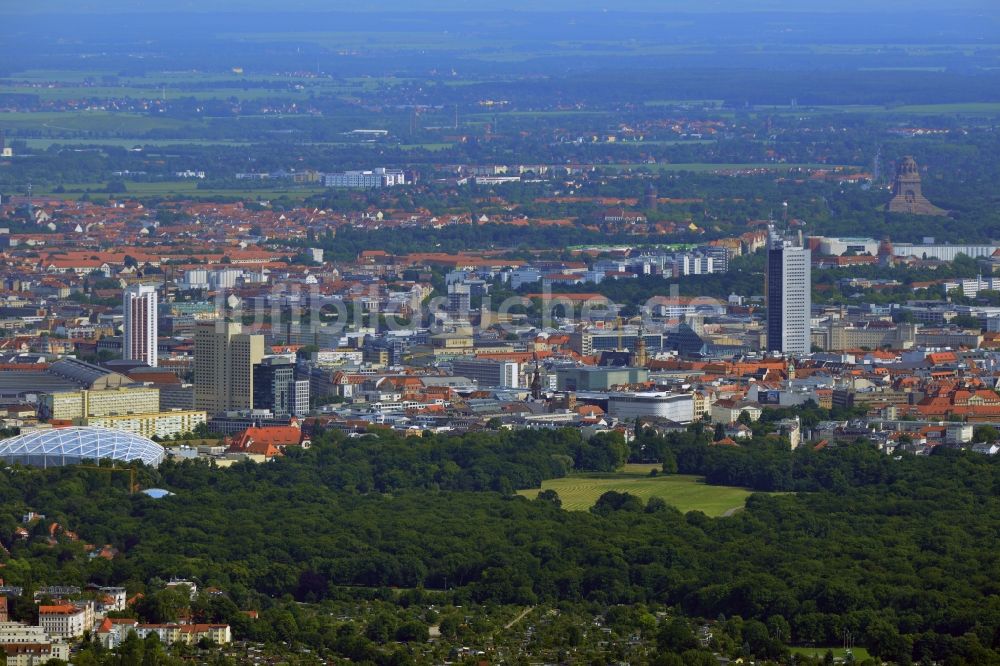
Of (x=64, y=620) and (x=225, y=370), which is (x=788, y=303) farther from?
(x=64, y=620)

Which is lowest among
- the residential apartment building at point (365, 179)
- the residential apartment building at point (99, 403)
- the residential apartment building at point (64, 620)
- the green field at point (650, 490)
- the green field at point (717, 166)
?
the green field at point (650, 490)

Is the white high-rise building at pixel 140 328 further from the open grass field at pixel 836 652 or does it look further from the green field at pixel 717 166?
the green field at pixel 717 166

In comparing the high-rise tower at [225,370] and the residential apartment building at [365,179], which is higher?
the residential apartment building at [365,179]

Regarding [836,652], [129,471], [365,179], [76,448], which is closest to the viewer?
[836,652]

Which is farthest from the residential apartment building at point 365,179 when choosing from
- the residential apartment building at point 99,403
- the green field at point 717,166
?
the residential apartment building at point 99,403

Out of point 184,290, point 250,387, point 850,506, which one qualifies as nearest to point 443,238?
point 184,290

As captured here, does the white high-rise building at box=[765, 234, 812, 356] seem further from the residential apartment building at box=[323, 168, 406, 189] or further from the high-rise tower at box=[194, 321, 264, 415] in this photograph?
the residential apartment building at box=[323, 168, 406, 189]

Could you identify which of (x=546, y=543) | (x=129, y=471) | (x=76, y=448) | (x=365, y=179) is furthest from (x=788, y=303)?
(x=365, y=179)

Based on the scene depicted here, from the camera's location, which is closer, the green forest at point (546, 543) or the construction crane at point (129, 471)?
the green forest at point (546, 543)
